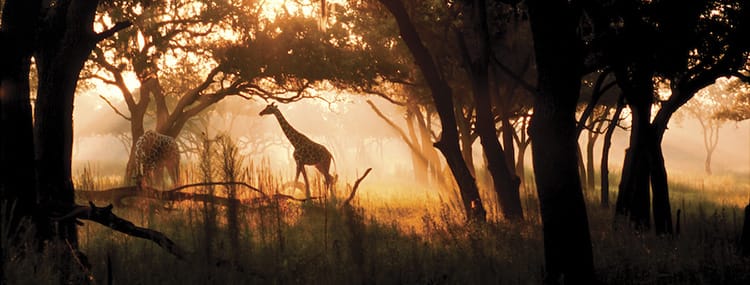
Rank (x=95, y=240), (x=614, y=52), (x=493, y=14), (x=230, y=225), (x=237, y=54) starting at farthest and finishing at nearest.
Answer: (x=237, y=54)
(x=493, y=14)
(x=614, y=52)
(x=95, y=240)
(x=230, y=225)

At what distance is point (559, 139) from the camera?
6.02 m

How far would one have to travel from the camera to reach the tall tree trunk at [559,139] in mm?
5996

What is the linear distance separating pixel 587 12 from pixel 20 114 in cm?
804

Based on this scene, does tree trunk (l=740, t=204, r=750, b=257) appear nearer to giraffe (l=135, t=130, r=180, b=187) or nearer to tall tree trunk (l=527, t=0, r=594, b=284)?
tall tree trunk (l=527, t=0, r=594, b=284)

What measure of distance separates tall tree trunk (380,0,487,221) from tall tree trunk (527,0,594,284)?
4.02m

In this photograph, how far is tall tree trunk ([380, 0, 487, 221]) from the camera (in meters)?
10.3

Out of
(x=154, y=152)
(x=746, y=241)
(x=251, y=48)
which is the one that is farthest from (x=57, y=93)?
(x=251, y=48)

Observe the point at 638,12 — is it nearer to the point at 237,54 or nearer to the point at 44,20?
the point at 44,20

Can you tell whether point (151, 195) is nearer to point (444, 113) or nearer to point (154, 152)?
point (444, 113)

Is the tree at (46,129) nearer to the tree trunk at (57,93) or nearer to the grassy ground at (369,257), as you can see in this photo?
the tree trunk at (57,93)

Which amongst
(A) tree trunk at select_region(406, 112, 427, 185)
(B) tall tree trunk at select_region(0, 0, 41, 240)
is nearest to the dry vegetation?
(B) tall tree trunk at select_region(0, 0, 41, 240)

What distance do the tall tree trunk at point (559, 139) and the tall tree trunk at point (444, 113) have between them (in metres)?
4.02

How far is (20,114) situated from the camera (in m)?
5.93

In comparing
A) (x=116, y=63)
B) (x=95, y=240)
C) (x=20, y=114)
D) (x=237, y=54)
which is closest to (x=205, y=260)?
(x=20, y=114)
